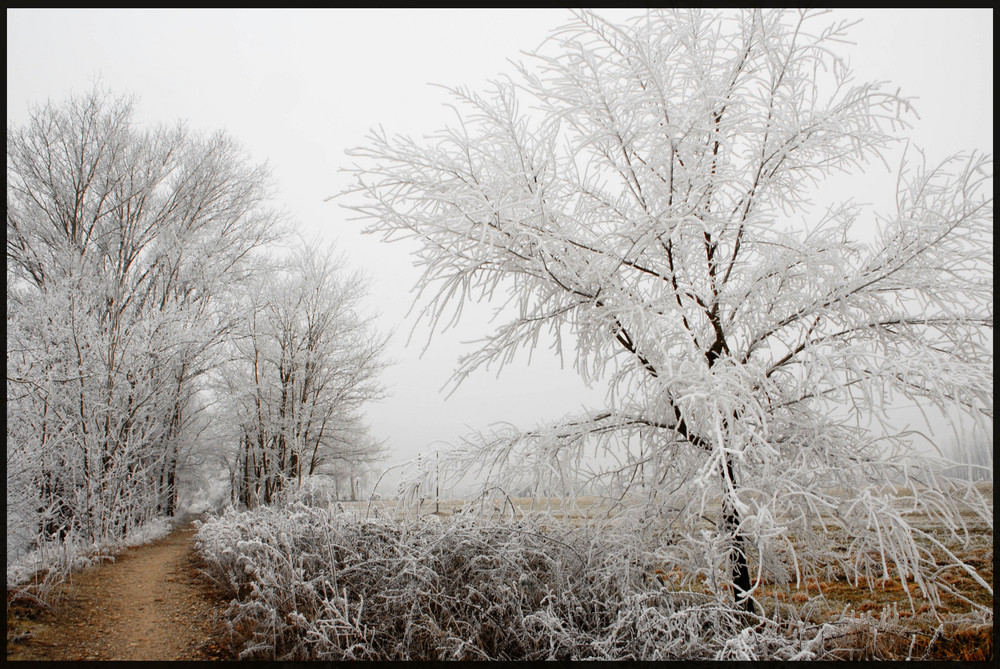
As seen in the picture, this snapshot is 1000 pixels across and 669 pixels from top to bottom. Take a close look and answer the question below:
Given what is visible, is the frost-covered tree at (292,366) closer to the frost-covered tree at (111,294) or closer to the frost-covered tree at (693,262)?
the frost-covered tree at (111,294)

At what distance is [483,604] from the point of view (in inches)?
134

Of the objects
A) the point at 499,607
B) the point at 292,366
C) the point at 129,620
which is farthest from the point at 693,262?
the point at 292,366

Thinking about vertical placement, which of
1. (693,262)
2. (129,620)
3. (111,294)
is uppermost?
(111,294)

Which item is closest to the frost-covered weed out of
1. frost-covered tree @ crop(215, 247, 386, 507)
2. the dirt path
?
the dirt path

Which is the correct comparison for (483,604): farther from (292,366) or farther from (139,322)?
(292,366)

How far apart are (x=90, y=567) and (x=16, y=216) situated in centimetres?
773

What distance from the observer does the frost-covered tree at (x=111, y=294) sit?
20.8 ft

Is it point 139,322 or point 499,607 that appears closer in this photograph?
point 499,607

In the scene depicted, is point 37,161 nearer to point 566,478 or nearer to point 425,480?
point 425,480

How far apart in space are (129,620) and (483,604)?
315cm

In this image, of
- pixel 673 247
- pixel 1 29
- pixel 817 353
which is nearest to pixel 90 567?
pixel 1 29

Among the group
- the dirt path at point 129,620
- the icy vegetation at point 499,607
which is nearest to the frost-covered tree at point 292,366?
the dirt path at point 129,620

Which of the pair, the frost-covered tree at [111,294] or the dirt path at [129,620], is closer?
the dirt path at [129,620]

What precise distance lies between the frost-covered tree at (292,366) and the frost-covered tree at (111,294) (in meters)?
1.03
